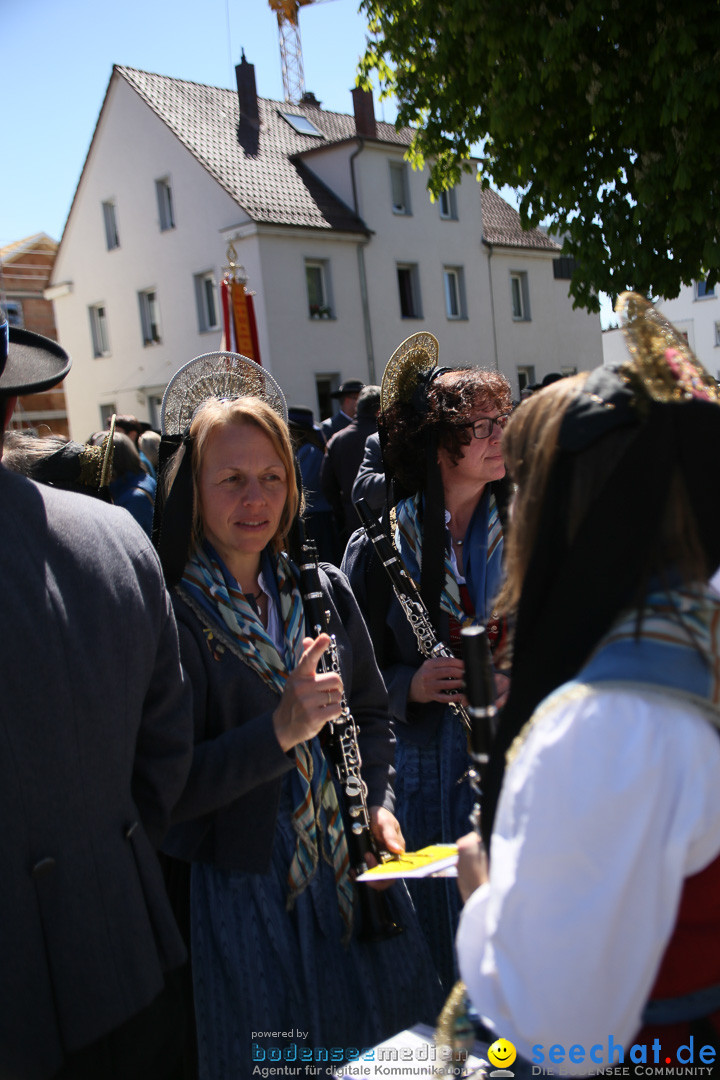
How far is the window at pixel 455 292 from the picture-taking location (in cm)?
2317

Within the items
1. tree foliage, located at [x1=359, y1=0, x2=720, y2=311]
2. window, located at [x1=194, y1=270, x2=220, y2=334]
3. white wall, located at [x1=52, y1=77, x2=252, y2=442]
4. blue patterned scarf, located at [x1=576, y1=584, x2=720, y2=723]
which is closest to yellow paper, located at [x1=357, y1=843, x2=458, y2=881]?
blue patterned scarf, located at [x1=576, y1=584, x2=720, y2=723]

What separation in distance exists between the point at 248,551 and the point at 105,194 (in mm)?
22875

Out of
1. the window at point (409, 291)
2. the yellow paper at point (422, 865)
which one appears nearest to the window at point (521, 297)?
the window at point (409, 291)

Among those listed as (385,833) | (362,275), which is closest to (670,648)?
(385,833)

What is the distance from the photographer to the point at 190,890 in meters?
2.01

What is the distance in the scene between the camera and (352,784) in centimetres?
209

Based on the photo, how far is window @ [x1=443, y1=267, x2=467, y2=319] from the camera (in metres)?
23.2

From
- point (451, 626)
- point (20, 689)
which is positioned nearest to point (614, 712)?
point (20, 689)

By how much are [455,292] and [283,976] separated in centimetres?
2293

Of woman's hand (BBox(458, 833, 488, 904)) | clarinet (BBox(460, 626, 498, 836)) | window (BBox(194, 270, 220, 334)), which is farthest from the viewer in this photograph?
window (BBox(194, 270, 220, 334))

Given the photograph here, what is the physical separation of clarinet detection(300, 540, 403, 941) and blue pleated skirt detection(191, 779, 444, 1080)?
63 mm

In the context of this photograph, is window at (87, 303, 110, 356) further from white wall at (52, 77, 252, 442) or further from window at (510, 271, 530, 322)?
window at (510, 271, 530, 322)

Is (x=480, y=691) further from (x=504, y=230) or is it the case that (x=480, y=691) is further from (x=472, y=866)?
(x=504, y=230)

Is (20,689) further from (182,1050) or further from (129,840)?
(182,1050)
